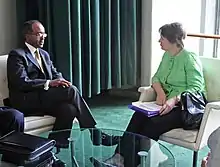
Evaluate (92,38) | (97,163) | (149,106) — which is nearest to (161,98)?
(149,106)

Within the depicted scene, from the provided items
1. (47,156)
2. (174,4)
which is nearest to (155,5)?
(174,4)

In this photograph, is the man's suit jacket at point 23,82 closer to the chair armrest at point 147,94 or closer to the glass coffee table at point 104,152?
the glass coffee table at point 104,152

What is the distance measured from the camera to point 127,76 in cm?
456

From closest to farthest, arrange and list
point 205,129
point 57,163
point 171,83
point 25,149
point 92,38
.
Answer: point 25,149 → point 57,163 → point 205,129 → point 171,83 → point 92,38

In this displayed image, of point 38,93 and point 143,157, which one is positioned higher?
point 38,93

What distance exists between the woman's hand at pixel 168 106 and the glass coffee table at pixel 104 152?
0.83 feet

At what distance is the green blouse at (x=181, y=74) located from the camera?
2.90 metres

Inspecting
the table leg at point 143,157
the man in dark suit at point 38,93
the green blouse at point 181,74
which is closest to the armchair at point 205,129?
the green blouse at point 181,74

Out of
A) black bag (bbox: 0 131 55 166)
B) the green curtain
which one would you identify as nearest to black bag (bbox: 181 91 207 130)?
black bag (bbox: 0 131 55 166)

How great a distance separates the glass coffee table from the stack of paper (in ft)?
0.64

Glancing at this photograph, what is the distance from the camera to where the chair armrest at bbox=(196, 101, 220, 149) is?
8.48ft

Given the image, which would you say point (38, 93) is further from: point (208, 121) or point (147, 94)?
point (208, 121)

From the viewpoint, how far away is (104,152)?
2721mm

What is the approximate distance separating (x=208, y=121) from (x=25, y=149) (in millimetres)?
1131
